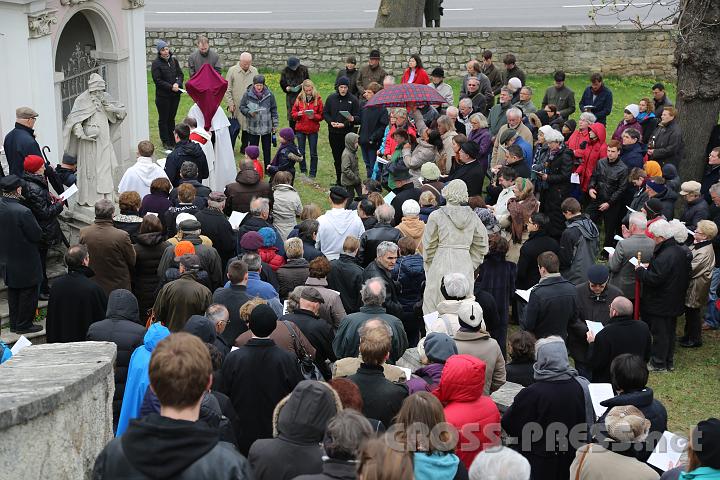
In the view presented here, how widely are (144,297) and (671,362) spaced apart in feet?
18.4

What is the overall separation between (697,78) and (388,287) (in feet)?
21.7

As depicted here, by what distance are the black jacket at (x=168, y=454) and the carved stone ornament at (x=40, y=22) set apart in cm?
977

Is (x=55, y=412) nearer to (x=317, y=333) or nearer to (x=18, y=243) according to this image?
(x=317, y=333)

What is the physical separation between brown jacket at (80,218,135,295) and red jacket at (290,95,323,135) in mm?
6244

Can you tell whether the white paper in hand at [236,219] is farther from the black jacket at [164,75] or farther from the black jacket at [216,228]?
the black jacket at [164,75]

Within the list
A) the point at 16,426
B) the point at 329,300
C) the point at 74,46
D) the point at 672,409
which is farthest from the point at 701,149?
the point at 16,426

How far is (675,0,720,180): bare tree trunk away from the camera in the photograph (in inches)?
531

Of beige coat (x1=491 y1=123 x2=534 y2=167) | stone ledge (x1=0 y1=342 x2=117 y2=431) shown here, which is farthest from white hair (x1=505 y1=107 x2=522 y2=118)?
stone ledge (x1=0 y1=342 x2=117 y2=431)

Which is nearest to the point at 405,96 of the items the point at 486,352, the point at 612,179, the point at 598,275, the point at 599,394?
the point at 612,179

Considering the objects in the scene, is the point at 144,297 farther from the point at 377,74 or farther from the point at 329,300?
the point at 377,74

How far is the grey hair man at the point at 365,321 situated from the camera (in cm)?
812

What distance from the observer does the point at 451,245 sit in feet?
33.6

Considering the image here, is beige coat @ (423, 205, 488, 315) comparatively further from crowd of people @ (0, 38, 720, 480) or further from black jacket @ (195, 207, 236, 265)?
black jacket @ (195, 207, 236, 265)

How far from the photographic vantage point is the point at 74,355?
5.84 metres
